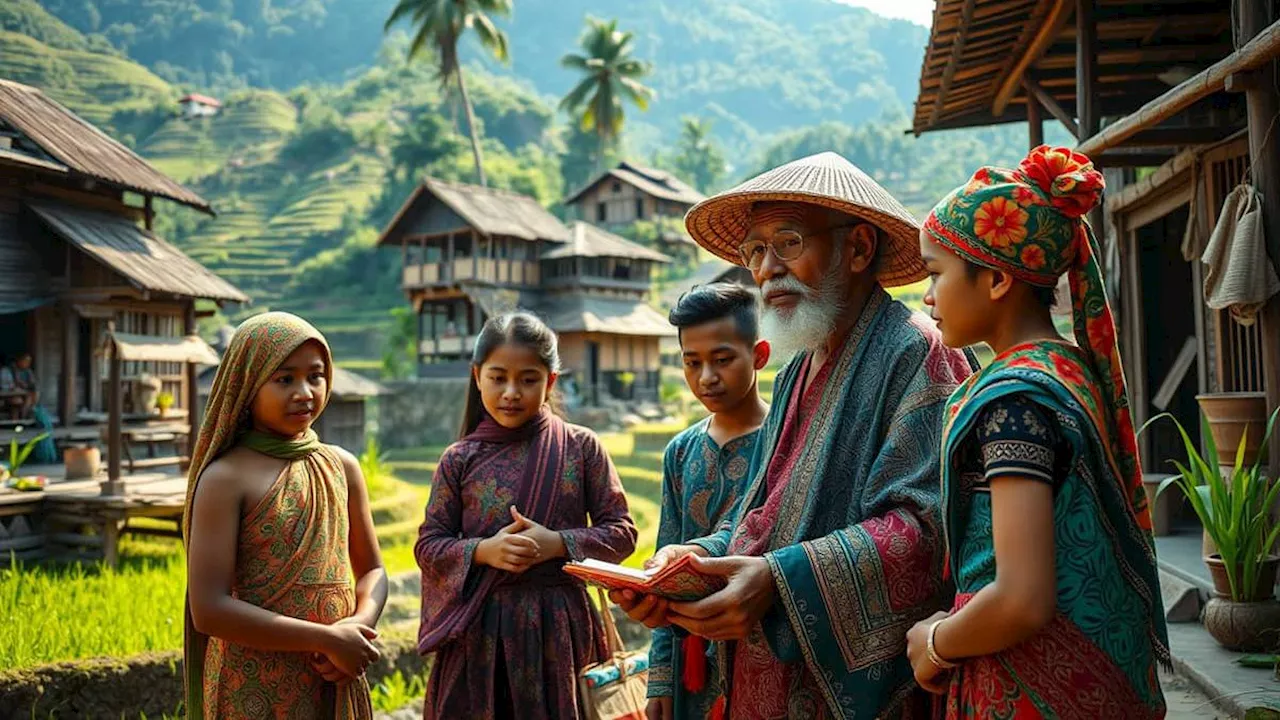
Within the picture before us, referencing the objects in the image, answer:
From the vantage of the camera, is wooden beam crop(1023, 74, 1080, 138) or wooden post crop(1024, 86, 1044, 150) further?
wooden post crop(1024, 86, 1044, 150)

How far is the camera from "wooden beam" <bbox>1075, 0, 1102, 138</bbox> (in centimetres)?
625

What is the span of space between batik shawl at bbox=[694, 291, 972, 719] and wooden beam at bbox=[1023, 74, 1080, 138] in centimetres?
603

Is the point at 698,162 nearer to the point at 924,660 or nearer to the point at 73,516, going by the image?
the point at 73,516

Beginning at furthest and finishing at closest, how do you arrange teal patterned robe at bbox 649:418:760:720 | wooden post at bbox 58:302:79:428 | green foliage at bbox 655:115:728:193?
green foliage at bbox 655:115:728:193 < wooden post at bbox 58:302:79:428 < teal patterned robe at bbox 649:418:760:720

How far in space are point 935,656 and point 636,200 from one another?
127ft

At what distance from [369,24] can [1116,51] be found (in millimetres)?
128057

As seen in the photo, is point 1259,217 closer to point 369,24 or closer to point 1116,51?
point 1116,51

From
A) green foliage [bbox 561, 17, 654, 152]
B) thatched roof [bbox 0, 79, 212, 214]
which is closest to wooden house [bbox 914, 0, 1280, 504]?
thatched roof [bbox 0, 79, 212, 214]

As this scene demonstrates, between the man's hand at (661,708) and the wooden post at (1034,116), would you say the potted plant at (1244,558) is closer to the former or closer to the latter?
the man's hand at (661,708)

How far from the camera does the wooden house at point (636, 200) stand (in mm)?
39188

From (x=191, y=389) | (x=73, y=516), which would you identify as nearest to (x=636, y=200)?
(x=191, y=389)

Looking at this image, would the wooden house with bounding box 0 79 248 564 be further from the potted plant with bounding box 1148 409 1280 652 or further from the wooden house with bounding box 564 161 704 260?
the wooden house with bounding box 564 161 704 260

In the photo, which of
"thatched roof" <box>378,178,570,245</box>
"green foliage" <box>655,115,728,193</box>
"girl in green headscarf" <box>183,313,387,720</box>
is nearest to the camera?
"girl in green headscarf" <box>183,313,387,720</box>

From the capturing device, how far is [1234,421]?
17.0 ft
